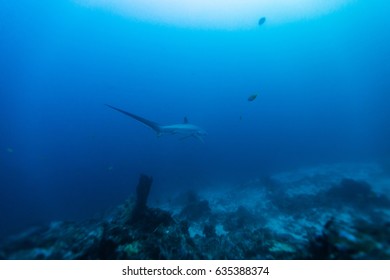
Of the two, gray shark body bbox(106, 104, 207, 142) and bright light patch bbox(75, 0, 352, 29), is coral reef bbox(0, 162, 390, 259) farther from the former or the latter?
bright light patch bbox(75, 0, 352, 29)

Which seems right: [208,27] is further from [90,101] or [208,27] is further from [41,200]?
[90,101]

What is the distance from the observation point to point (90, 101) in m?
162

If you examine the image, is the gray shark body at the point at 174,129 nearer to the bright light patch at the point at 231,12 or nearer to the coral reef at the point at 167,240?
the coral reef at the point at 167,240

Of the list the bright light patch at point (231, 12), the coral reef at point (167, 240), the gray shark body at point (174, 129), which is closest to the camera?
the coral reef at point (167, 240)

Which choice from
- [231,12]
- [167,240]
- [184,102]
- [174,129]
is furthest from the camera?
[184,102]

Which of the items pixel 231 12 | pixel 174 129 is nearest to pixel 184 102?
pixel 231 12

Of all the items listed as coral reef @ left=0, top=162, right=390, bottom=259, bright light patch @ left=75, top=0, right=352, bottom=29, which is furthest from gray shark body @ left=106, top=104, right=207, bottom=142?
bright light patch @ left=75, top=0, right=352, bottom=29

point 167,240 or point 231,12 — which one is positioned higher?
point 231,12

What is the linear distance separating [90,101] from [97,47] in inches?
2414

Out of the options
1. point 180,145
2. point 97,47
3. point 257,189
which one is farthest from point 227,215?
point 97,47

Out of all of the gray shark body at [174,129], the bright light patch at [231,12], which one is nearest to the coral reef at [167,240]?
the gray shark body at [174,129]

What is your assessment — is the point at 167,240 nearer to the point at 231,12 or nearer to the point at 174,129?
the point at 174,129

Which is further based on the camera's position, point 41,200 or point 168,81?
point 168,81

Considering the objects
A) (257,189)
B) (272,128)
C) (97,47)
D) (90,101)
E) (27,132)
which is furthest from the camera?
(27,132)
